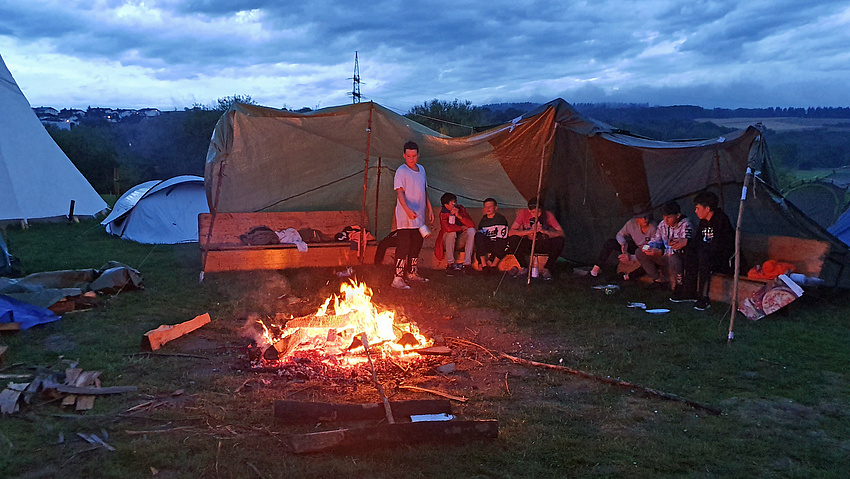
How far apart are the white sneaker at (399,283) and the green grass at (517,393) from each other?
0.76 ft

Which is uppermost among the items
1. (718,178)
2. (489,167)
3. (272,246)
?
(489,167)

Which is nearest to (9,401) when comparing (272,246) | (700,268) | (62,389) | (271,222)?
(62,389)

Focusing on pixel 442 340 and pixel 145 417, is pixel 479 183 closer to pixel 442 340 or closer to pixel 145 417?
pixel 442 340

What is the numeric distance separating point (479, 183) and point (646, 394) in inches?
218

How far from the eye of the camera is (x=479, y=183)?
30.3 feet

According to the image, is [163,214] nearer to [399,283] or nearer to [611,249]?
[399,283]

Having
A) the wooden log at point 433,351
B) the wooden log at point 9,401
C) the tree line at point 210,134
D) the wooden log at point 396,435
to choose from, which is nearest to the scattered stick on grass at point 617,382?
the wooden log at point 433,351

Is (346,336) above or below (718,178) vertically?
below

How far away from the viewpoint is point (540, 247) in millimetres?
8133

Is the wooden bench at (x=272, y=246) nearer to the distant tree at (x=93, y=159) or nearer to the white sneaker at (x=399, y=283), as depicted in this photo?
the white sneaker at (x=399, y=283)

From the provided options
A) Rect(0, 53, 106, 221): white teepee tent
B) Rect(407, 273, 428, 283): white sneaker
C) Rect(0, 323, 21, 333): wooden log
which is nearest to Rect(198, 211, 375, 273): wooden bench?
Rect(407, 273, 428, 283): white sneaker

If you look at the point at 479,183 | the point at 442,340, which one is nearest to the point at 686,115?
the point at 479,183

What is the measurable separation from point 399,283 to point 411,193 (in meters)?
1.10

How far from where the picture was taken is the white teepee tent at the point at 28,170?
830 centimetres
